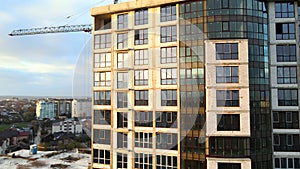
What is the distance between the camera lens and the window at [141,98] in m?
12.7

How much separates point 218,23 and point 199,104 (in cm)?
400

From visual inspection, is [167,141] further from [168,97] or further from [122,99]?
[122,99]

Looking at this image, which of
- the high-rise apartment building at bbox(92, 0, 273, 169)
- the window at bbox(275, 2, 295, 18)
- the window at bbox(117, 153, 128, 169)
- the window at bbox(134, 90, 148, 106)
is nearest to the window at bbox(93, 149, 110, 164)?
the high-rise apartment building at bbox(92, 0, 273, 169)

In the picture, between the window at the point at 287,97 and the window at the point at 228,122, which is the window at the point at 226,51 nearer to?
the window at the point at 228,122

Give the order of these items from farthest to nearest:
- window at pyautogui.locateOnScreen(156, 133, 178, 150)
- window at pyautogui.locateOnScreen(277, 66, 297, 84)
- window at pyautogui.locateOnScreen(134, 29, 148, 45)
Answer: window at pyautogui.locateOnScreen(134, 29, 148, 45) → window at pyautogui.locateOnScreen(156, 133, 178, 150) → window at pyautogui.locateOnScreen(277, 66, 297, 84)

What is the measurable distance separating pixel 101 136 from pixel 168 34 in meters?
6.88

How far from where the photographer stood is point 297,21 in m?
11.8

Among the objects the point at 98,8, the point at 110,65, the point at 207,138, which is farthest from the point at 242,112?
the point at 98,8

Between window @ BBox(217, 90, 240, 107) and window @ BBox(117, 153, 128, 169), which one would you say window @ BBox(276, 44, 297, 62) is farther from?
window @ BBox(117, 153, 128, 169)

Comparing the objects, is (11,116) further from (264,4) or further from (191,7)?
(264,4)

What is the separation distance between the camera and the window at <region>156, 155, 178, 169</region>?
11858 mm

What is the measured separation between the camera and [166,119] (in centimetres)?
1213

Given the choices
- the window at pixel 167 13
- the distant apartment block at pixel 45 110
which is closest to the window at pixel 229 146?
the window at pixel 167 13

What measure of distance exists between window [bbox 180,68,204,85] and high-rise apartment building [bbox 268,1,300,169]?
11.8ft
